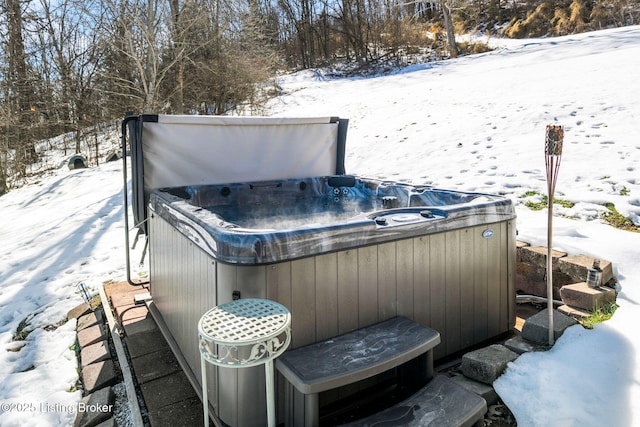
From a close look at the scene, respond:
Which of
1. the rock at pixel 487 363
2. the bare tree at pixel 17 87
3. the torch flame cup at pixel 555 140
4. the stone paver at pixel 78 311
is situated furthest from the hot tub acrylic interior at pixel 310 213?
the bare tree at pixel 17 87

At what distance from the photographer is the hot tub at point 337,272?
4.26 ft

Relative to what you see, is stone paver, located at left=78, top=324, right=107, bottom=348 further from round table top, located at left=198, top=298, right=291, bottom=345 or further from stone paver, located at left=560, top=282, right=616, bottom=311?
stone paver, located at left=560, top=282, right=616, bottom=311

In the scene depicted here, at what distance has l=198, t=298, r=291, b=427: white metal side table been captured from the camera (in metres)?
0.96

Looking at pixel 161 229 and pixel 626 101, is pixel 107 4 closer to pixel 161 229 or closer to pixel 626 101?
pixel 161 229

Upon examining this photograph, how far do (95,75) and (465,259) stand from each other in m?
9.74

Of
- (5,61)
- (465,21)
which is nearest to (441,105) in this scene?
(5,61)

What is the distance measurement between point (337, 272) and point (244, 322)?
48 cm

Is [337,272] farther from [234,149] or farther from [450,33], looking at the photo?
[450,33]

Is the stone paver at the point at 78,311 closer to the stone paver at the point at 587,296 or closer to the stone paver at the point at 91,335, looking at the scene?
the stone paver at the point at 91,335

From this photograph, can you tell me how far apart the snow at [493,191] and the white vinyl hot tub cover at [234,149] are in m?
1.13

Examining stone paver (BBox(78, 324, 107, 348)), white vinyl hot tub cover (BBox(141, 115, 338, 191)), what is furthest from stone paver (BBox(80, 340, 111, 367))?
white vinyl hot tub cover (BBox(141, 115, 338, 191))

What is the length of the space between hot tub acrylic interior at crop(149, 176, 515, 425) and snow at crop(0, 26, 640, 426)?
362 mm

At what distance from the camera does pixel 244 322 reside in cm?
104

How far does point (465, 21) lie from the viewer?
50.0 feet
